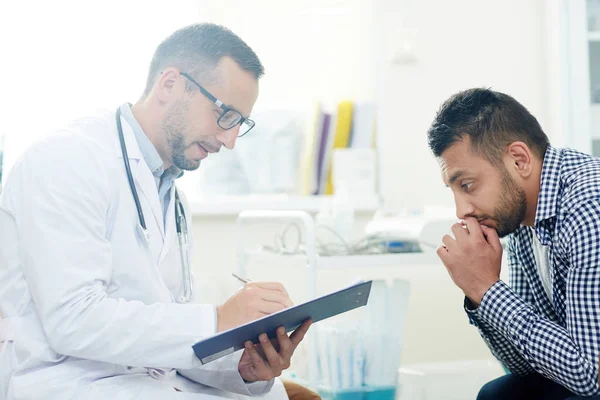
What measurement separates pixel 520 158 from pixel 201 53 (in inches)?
26.5

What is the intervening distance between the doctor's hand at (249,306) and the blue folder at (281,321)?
3 cm

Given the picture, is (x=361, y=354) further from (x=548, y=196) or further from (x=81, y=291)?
(x=81, y=291)

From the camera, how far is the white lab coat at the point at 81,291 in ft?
3.75

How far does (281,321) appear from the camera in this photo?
1.20m

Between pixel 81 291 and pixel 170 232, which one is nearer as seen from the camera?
pixel 81 291

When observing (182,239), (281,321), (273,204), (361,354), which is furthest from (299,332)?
(273,204)

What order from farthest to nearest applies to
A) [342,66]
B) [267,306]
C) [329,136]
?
1. [342,66]
2. [329,136]
3. [267,306]

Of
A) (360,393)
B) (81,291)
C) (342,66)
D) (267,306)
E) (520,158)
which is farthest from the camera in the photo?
(342,66)

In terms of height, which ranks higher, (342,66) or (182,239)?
(342,66)

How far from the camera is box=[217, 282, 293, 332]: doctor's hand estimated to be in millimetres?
1229

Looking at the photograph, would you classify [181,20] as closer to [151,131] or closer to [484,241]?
[151,131]

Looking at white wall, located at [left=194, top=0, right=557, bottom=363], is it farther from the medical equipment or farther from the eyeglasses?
the eyeglasses

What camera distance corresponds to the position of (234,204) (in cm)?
261

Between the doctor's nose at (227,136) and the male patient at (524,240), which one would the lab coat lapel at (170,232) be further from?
the male patient at (524,240)
